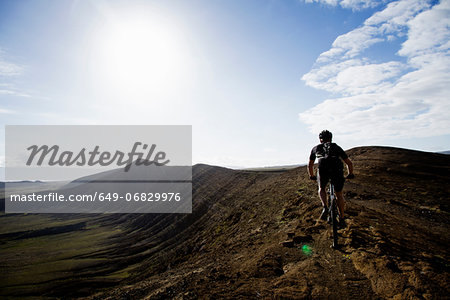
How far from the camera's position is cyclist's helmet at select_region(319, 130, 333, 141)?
671cm

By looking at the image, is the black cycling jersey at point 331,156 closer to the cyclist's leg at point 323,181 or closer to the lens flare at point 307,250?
the cyclist's leg at point 323,181

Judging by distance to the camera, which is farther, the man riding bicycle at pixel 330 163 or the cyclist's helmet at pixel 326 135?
the cyclist's helmet at pixel 326 135

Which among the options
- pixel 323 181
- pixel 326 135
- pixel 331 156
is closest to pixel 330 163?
pixel 331 156

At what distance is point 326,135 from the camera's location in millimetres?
6715

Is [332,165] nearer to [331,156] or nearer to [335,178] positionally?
[331,156]

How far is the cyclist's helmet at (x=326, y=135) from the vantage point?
671 cm

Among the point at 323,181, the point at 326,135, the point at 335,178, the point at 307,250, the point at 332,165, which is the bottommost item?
the point at 307,250

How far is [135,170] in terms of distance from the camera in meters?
150

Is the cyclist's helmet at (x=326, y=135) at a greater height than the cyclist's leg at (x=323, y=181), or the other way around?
the cyclist's helmet at (x=326, y=135)

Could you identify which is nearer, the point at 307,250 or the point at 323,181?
the point at 323,181

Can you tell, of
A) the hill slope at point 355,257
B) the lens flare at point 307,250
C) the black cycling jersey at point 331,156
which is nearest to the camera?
the hill slope at point 355,257

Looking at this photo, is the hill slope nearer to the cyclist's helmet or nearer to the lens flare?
the lens flare

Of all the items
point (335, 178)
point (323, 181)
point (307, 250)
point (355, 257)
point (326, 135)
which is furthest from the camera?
point (307, 250)

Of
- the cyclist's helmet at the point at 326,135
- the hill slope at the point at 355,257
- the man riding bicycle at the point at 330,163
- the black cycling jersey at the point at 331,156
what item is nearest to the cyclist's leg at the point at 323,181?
the man riding bicycle at the point at 330,163
